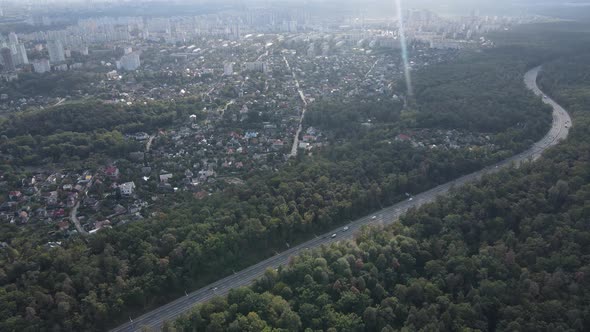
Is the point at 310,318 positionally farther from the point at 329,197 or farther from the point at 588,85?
the point at 588,85

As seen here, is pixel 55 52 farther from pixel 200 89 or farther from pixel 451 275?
pixel 451 275

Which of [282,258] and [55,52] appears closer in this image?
[282,258]

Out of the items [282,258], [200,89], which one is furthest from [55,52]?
[282,258]

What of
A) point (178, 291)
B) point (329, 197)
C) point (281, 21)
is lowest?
point (178, 291)

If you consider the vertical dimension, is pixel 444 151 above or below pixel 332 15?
below

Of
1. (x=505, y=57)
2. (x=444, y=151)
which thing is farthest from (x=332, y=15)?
(x=444, y=151)

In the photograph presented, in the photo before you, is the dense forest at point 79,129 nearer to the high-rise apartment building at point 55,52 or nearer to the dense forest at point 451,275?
the dense forest at point 451,275

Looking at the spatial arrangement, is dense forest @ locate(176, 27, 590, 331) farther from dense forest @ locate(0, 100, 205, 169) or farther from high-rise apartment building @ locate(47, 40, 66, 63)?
high-rise apartment building @ locate(47, 40, 66, 63)
